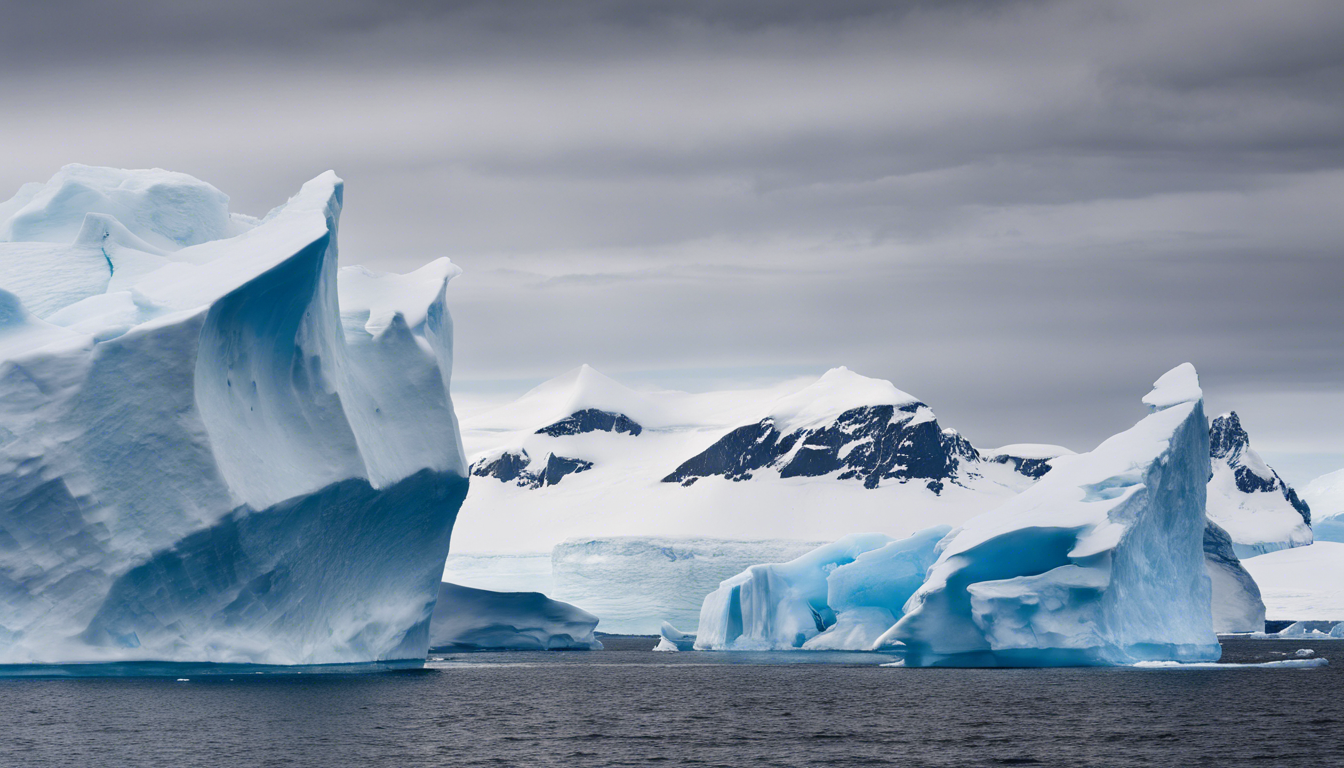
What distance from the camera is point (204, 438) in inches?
1045

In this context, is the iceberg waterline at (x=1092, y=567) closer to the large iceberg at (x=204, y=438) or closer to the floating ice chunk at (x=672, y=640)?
the large iceberg at (x=204, y=438)

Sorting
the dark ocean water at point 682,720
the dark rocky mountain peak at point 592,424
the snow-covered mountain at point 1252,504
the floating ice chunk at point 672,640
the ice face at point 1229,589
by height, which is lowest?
the dark ocean water at point 682,720

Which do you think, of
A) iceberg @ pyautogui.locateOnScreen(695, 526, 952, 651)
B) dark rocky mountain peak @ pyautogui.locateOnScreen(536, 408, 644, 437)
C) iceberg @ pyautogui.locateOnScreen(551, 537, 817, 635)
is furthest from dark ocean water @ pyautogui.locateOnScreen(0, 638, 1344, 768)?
dark rocky mountain peak @ pyautogui.locateOnScreen(536, 408, 644, 437)

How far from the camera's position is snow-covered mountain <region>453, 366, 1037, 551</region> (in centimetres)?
11931

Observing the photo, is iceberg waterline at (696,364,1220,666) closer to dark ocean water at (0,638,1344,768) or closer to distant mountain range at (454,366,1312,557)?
dark ocean water at (0,638,1344,768)

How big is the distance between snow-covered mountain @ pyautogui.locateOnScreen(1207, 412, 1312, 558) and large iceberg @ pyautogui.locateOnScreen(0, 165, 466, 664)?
106667 mm

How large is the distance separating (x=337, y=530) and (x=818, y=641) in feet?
81.4

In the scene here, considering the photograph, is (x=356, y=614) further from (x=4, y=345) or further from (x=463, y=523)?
(x=463, y=523)

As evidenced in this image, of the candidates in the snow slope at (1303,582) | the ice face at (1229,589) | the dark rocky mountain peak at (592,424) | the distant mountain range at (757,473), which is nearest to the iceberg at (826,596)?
the ice face at (1229,589)

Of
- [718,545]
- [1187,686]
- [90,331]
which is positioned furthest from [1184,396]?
[718,545]

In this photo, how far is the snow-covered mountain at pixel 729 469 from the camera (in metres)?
119

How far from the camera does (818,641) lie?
2002 inches

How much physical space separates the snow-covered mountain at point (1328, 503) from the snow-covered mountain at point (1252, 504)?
68.7 inches

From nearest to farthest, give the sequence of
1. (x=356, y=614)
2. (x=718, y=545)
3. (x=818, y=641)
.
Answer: (x=356, y=614)
(x=818, y=641)
(x=718, y=545)
